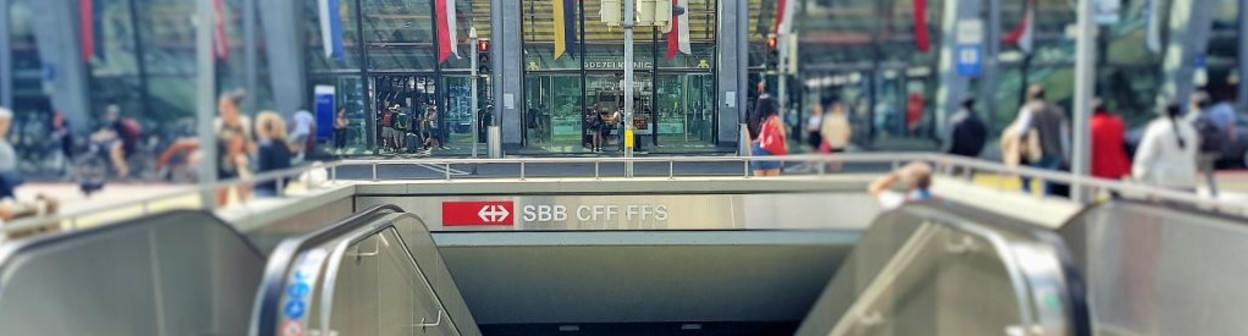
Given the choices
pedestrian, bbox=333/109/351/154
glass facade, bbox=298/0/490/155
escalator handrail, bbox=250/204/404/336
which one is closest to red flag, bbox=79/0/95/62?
escalator handrail, bbox=250/204/404/336

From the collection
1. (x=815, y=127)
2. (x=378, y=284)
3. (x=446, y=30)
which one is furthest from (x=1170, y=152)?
(x=446, y=30)

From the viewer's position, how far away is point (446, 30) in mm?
15281

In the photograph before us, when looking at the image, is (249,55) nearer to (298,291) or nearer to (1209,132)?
(298,291)

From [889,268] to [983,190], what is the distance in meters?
0.61

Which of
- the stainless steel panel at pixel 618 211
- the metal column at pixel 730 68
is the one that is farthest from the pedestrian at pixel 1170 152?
the metal column at pixel 730 68

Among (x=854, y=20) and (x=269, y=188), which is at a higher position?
(x=854, y=20)

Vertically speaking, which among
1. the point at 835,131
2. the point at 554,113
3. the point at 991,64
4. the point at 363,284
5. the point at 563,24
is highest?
the point at 563,24

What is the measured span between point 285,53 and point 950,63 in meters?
2.84

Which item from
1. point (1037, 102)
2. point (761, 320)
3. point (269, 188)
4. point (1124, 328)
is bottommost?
point (761, 320)

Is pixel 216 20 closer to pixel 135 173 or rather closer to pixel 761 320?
pixel 135 173

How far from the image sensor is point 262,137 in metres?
4.16

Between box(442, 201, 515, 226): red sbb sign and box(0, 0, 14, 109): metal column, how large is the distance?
5.88 m

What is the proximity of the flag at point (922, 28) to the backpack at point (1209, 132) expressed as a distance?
1006mm

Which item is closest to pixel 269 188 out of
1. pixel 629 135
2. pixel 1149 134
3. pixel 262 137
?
pixel 262 137
